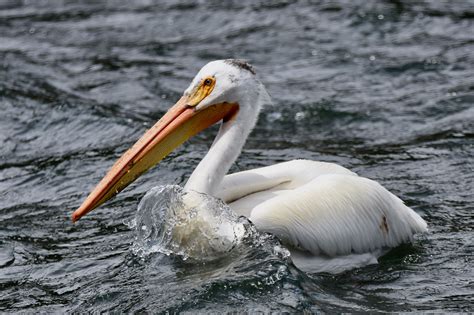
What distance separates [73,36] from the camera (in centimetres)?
1022

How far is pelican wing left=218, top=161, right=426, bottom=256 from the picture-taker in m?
4.76

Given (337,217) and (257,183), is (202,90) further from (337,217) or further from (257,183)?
(337,217)

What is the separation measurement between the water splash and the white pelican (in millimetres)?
116

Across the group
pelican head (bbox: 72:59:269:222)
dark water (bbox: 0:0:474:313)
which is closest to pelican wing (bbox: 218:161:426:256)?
dark water (bbox: 0:0:474:313)

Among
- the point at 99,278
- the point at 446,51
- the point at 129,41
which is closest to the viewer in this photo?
the point at 99,278

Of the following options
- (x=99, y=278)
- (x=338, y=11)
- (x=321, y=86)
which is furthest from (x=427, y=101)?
(x=99, y=278)

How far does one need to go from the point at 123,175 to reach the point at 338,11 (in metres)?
5.52

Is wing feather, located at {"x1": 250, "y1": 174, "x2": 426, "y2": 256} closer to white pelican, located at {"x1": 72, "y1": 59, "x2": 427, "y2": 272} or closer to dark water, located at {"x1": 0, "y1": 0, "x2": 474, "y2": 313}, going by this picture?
white pelican, located at {"x1": 72, "y1": 59, "x2": 427, "y2": 272}

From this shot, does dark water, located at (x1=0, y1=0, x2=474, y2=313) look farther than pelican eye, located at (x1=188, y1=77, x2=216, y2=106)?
No

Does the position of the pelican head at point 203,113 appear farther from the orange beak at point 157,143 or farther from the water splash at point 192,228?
the water splash at point 192,228

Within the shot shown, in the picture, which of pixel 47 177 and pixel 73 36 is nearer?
pixel 47 177

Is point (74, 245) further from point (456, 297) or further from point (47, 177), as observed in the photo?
point (456, 297)

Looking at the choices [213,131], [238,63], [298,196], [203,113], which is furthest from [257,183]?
[213,131]

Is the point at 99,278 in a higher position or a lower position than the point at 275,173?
lower
